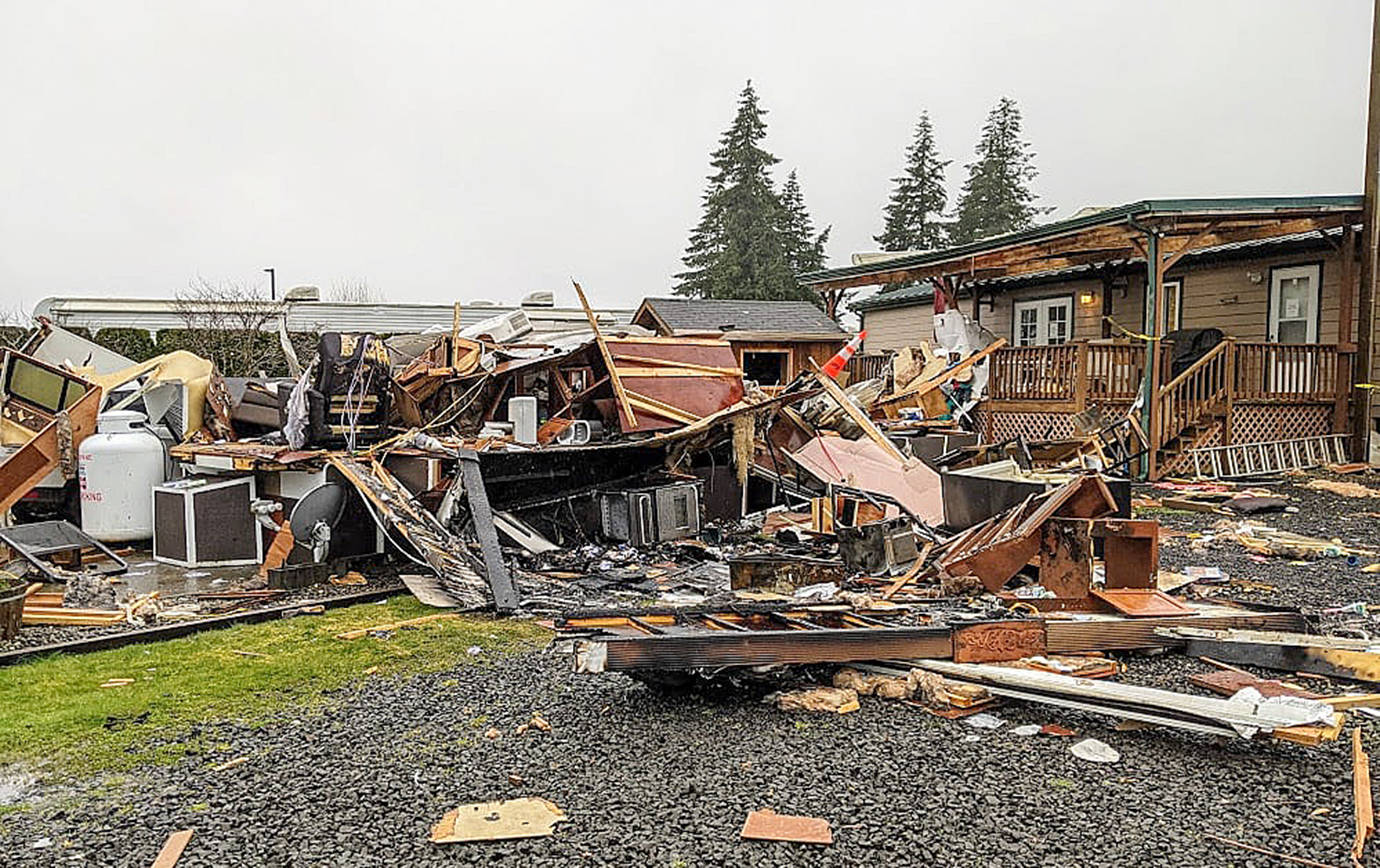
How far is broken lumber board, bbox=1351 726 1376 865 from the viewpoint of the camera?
2.86 metres

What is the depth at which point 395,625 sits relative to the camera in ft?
19.8

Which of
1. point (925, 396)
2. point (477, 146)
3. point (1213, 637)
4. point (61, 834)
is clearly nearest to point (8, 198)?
point (477, 146)

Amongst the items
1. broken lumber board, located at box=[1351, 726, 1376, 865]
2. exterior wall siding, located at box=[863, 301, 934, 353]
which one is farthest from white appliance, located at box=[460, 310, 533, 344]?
exterior wall siding, located at box=[863, 301, 934, 353]

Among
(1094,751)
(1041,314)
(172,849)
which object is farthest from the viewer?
(1041,314)

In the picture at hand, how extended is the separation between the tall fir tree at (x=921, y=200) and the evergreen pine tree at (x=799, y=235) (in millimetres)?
4888

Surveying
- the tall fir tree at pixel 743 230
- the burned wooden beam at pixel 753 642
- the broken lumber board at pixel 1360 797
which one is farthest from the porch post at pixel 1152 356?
the tall fir tree at pixel 743 230

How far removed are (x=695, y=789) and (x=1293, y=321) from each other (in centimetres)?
1514

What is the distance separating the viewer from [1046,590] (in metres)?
5.82

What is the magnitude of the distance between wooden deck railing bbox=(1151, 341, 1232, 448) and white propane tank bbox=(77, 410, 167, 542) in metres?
12.4

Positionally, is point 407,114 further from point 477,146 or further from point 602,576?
point 602,576

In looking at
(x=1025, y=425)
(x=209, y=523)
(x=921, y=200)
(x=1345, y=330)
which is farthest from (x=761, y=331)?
(x=921, y=200)

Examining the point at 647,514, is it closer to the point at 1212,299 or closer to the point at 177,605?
the point at 177,605

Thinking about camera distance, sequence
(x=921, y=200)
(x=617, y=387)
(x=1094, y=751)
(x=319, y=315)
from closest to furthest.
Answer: (x=1094, y=751)
(x=617, y=387)
(x=319, y=315)
(x=921, y=200)

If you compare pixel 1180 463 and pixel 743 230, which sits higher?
pixel 743 230
